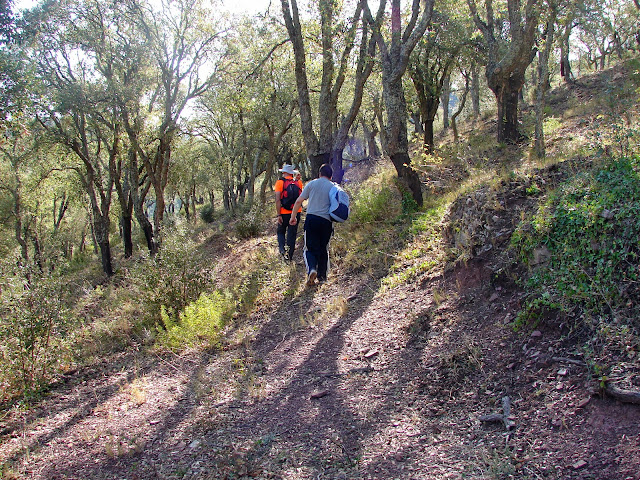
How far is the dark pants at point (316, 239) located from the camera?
645 cm

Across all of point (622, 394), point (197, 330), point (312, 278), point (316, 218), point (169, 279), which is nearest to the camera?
point (622, 394)

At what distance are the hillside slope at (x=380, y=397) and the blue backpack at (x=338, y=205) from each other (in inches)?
45.2

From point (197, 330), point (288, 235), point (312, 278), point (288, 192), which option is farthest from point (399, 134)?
point (197, 330)

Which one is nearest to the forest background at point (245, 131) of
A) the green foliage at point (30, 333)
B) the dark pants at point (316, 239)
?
the green foliage at point (30, 333)

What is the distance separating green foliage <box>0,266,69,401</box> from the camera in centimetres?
491

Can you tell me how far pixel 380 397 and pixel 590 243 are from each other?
2.18 meters

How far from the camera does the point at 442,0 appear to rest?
1245 cm

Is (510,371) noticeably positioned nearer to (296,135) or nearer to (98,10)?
(98,10)

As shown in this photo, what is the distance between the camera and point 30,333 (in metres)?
5.23

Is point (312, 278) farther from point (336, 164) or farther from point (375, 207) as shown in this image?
point (336, 164)

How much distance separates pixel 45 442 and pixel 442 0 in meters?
13.7

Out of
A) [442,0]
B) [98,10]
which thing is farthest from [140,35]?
[442,0]

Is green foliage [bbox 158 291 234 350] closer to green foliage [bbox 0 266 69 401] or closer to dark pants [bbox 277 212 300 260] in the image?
green foliage [bbox 0 266 69 401]

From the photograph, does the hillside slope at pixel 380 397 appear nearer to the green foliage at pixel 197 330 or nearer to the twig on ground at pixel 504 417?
the twig on ground at pixel 504 417
